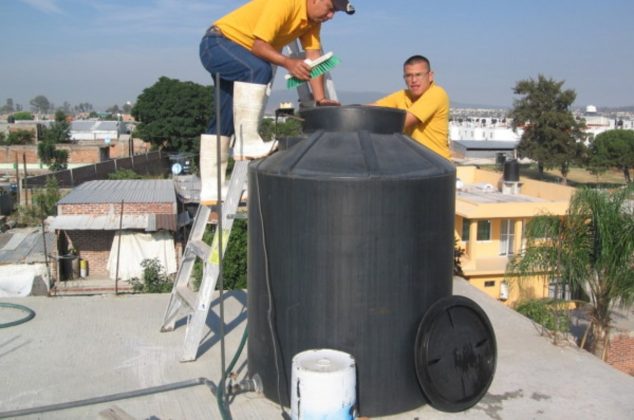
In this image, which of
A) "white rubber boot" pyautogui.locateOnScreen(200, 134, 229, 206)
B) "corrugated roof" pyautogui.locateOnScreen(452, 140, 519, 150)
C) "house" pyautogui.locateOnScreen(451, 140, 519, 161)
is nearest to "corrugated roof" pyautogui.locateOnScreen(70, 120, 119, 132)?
"house" pyautogui.locateOnScreen(451, 140, 519, 161)

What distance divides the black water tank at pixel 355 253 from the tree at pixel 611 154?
53.6 m

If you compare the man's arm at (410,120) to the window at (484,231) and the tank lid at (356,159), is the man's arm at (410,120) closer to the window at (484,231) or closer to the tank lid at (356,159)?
the tank lid at (356,159)

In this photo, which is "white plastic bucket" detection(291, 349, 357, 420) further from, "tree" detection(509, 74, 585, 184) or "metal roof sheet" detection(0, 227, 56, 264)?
"tree" detection(509, 74, 585, 184)

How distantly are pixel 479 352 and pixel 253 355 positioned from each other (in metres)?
1.60

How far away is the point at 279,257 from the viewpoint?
410cm

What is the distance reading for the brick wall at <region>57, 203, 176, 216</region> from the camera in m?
18.8

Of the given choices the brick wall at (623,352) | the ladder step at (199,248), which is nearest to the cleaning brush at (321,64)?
the ladder step at (199,248)

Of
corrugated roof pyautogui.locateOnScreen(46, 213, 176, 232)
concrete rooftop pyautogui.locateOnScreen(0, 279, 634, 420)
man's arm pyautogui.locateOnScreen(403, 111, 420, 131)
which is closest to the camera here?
concrete rooftop pyautogui.locateOnScreen(0, 279, 634, 420)

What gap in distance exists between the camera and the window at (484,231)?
19.7m

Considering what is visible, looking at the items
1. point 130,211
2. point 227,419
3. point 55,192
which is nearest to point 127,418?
point 227,419

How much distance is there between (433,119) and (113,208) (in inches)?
603

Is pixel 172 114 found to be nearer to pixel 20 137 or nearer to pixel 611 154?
pixel 20 137

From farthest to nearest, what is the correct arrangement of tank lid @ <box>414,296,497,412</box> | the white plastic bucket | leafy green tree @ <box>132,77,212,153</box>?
leafy green tree @ <box>132,77,212,153</box>, tank lid @ <box>414,296,497,412</box>, the white plastic bucket

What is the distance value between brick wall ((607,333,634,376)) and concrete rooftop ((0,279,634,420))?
7646 millimetres
